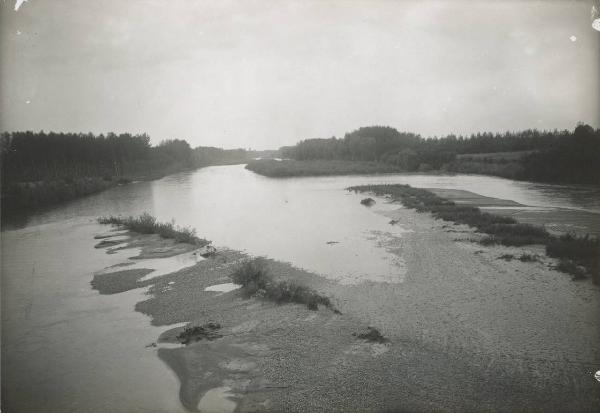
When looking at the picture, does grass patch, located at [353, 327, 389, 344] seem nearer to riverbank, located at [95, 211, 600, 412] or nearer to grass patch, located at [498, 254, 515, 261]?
riverbank, located at [95, 211, 600, 412]

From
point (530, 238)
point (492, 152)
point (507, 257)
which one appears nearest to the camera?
point (507, 257)

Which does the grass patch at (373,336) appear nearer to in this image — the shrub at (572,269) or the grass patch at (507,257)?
the shrub at (572,269)

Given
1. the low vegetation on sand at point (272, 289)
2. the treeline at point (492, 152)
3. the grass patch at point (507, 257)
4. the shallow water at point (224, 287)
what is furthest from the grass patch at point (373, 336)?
the treeline at point (492, 152)

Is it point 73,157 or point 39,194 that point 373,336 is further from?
point 73,157

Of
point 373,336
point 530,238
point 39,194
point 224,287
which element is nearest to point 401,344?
point 373,336

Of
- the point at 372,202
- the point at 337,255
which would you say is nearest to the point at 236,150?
the point at 372,202
